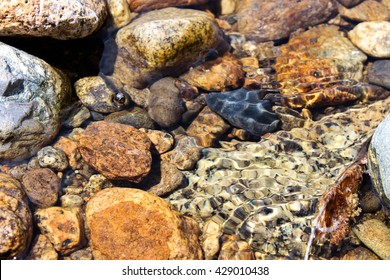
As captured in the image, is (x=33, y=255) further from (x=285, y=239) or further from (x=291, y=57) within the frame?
(x=291, y=57)

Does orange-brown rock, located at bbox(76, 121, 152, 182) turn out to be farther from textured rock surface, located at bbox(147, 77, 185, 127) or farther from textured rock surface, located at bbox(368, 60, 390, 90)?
textured rock surface, located at bbox(368, 60, 390, 90)

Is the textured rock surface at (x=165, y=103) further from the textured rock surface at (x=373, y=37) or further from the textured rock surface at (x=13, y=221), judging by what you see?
the textured rock surface at (x=373, y=37)

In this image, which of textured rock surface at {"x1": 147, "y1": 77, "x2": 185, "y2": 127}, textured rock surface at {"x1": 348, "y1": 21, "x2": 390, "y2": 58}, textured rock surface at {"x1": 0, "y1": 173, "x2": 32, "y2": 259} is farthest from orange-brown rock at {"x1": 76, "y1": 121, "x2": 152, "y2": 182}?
textured rock surface at {"x1": 348, "y1": 21, "x2": 390, "y2": 58}

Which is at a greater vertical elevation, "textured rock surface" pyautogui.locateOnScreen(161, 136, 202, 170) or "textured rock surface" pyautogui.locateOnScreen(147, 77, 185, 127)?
"textured rock surface" pyautogui.locateOnScreen(147, 77, 185, 127)

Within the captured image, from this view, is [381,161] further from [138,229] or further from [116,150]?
[116,150]

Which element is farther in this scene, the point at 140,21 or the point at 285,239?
the point at 140,21
